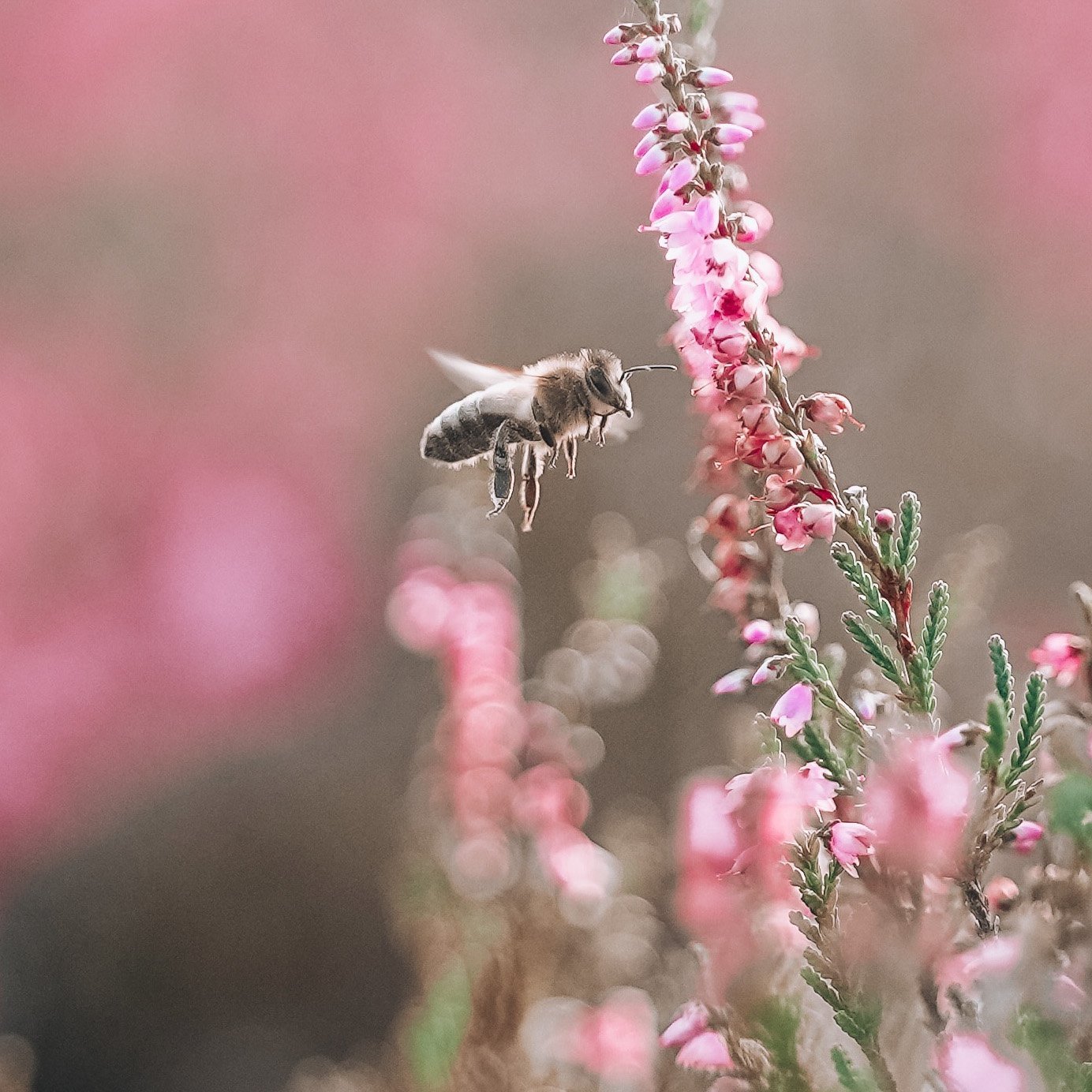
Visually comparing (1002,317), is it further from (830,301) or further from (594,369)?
(594,369)

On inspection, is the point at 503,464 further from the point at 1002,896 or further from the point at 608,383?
the point at 1002,896

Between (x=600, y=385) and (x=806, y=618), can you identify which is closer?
(x=806, y=618)

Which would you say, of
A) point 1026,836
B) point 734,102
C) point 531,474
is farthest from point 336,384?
point 1026,836

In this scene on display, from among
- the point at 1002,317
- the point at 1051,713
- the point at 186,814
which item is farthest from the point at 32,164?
the point at 1051,713

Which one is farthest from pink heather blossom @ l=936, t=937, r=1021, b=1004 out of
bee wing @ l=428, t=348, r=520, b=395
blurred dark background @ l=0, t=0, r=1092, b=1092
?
blurred dark background @ l=0, t=0, r=1092, b=1092

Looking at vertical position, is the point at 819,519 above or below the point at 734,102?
below

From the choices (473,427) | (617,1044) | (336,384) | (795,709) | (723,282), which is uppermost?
(336,384)
